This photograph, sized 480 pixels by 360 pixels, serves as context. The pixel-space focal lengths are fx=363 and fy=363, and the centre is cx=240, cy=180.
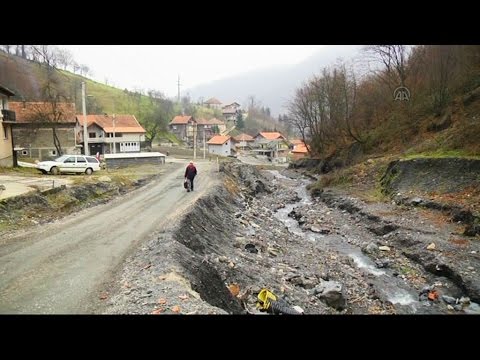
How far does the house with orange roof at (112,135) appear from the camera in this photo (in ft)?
143

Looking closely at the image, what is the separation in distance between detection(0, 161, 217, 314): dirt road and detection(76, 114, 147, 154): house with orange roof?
29.4m

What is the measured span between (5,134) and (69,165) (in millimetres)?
5799

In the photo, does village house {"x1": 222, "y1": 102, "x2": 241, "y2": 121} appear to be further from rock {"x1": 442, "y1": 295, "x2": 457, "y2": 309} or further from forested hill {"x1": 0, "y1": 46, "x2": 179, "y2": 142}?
rock {"x1": 442, "y1": 295, "x2": 457, "y2": 309}

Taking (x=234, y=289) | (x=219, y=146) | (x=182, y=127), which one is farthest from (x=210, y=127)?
(x=234, y=289)

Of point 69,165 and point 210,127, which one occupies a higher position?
point 210,127

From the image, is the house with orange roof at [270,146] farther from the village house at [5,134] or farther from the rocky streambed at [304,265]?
the rocky streambed at [304,265]

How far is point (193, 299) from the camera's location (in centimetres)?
716

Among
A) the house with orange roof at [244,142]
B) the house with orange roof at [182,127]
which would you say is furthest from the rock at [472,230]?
the house with orange roof at [244,142]

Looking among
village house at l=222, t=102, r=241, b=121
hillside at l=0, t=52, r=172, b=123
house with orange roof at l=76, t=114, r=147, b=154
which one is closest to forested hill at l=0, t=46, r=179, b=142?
hillside at l=0, t=52, r=172, b=123

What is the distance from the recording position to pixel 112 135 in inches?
1738

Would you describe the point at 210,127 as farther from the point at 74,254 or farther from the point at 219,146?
the point at 74,254

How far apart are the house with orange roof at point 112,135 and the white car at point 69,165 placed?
1855 cm

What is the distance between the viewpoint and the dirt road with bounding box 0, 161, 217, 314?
6969 millimetres
